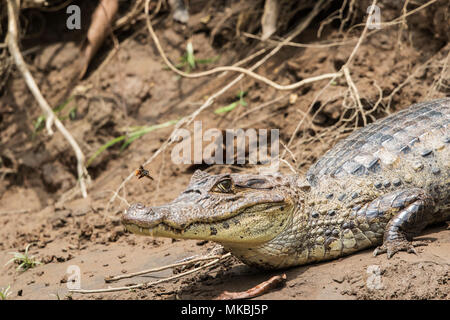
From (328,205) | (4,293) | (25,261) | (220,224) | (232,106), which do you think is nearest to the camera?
(220,224)

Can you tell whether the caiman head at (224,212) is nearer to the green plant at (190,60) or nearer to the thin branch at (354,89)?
the thin branch at (354,89)

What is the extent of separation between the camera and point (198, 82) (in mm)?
7098

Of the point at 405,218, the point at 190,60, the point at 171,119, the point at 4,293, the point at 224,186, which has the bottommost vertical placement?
the point at 4,293

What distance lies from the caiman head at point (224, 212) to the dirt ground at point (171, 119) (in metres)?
0.35

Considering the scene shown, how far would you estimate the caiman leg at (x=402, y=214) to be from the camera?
3.53 m

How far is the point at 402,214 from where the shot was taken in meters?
3.61

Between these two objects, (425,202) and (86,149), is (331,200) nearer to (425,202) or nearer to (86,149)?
(425,202)

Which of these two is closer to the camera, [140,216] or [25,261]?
[140,216]

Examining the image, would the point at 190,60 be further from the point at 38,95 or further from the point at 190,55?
the point at 38,95

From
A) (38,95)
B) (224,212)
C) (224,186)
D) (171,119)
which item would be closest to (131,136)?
(171,119)

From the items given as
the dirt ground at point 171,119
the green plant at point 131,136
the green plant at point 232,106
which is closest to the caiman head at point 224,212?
the dirt ground at point 171,119

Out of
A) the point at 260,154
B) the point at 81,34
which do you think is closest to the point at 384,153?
the point at 260,154

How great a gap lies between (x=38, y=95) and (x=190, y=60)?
2.01 m

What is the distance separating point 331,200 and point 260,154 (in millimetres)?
2249
